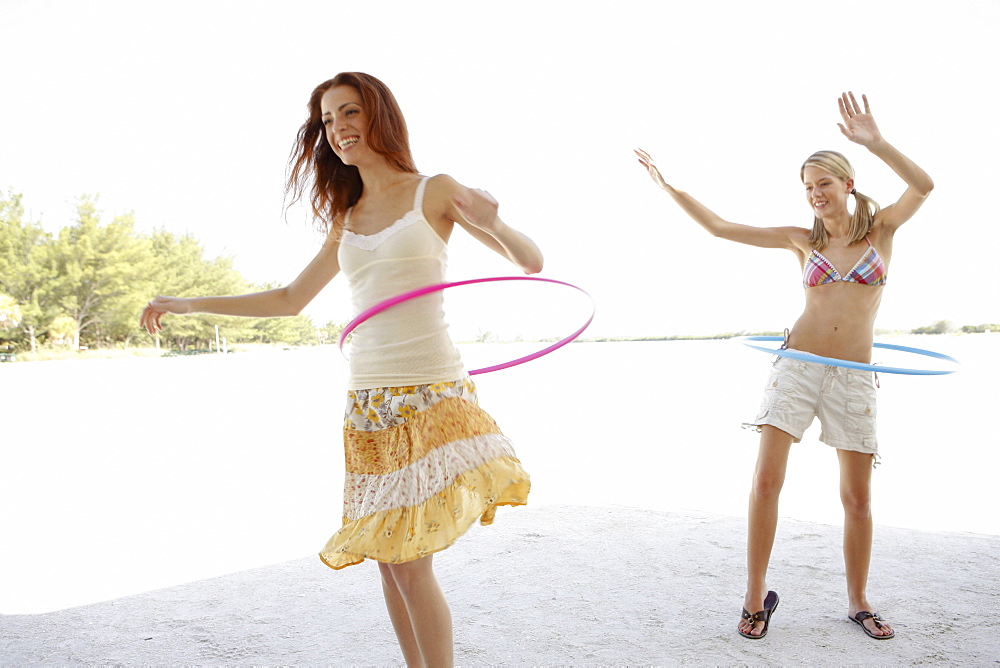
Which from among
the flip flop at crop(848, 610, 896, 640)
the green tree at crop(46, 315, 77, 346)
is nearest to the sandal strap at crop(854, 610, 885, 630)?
the flip flop at crop(848, 610, 896, 640)

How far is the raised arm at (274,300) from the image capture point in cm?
270

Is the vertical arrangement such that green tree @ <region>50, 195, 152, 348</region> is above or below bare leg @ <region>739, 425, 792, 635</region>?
above

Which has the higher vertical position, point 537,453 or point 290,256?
point 290,256

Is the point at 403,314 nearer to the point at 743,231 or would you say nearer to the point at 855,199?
the point at 743,231

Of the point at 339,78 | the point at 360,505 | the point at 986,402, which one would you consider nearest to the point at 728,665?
the point at 360,505

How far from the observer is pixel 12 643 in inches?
134

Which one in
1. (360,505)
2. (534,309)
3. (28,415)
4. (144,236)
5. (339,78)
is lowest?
(28,415)

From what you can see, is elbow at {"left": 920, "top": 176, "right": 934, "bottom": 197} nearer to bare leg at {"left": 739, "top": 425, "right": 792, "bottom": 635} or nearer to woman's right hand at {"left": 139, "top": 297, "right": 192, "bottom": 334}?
bare leg at {"left": 739, "top": 425, "right": 792, "bottom": 635}

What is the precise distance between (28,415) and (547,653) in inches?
518

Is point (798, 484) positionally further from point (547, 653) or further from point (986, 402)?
point (986, 402)

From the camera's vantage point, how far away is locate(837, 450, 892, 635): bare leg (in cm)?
335

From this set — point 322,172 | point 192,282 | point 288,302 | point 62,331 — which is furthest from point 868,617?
point 192,282

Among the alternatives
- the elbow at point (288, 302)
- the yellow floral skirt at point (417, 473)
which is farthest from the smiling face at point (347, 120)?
the yellow floral skirt at point (417, 473)

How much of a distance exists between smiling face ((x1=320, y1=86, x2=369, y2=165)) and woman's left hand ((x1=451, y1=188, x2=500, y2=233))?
1.23 feet
